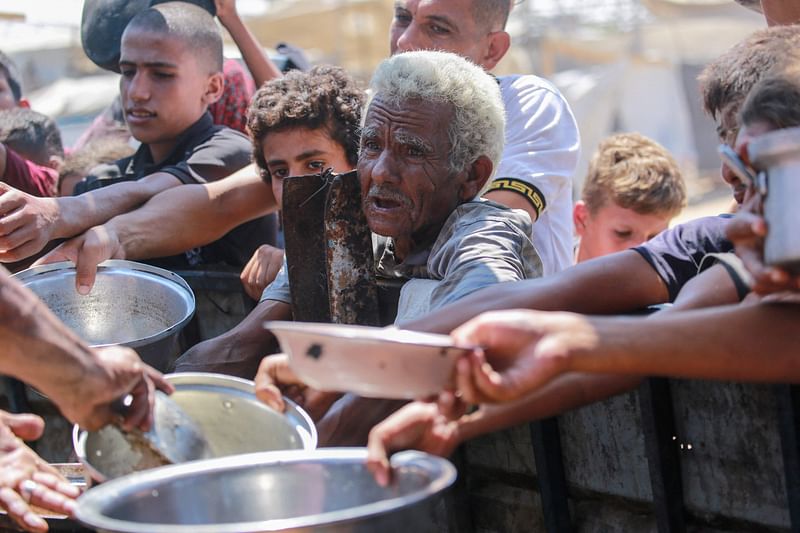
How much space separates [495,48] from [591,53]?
57.6ft

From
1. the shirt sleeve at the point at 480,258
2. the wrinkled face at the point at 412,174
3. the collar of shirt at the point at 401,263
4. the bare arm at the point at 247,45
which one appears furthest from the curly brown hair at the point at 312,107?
the bare arm at the point at 247,45

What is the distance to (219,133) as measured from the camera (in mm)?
4727

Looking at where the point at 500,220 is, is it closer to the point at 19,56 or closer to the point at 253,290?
the point at 253,290

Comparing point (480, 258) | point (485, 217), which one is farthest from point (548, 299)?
point (485, 217)

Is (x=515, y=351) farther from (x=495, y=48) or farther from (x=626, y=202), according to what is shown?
(x=626, y=202)

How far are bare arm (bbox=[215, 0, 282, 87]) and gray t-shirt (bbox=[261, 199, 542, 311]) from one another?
2.39 m

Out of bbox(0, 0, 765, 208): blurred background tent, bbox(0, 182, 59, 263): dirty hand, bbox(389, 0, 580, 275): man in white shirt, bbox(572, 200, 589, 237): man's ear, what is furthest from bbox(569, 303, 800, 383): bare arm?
bbox(0, 0, 765, 208): blurred background tent

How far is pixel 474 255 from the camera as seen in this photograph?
2797mm

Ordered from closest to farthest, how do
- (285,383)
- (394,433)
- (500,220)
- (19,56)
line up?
(394,433) < (285,383) < (500,220) < (19,56)

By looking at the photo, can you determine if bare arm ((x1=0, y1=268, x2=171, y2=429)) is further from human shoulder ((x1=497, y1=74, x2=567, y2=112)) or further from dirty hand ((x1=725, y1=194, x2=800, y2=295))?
human shoulder ((x1=497, y1=74, x2=567, y2=112))

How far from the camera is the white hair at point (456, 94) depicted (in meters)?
3.11

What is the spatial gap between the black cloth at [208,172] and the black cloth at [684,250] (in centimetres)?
226

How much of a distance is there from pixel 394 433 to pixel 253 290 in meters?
2.04

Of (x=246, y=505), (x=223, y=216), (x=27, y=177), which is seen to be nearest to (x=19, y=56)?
(x=27, y=177)
